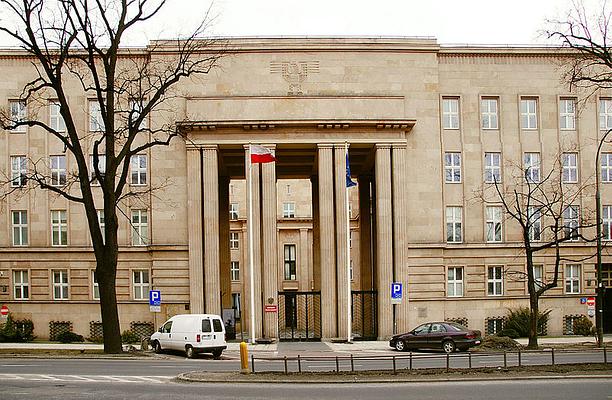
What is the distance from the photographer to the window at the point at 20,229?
50.1 meters

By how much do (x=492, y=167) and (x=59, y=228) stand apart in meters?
25.3

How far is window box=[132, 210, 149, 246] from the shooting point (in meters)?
49.6

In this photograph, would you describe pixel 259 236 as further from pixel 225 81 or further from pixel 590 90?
pixel 590 90

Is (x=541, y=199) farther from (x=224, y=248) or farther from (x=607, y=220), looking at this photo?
(x=224, y=248)

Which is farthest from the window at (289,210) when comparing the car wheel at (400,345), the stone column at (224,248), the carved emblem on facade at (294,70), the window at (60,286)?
the car wheel at (400,345)

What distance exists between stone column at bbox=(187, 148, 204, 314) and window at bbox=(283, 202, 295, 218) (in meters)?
35.3

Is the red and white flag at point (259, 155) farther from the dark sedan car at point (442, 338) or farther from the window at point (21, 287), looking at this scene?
the window at point (21, 287)

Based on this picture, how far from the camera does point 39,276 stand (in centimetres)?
4962

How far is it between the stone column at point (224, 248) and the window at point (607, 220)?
23368mm

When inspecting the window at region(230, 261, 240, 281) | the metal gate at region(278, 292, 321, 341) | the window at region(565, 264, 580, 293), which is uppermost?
the window at region(565, 264, 580, 293)

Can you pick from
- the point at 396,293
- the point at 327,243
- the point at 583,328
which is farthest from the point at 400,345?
the point at 583,328

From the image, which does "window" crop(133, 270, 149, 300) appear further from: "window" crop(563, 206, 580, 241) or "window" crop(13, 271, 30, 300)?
"window" crop(563, 206, 580, 241)

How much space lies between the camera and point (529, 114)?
166 ft

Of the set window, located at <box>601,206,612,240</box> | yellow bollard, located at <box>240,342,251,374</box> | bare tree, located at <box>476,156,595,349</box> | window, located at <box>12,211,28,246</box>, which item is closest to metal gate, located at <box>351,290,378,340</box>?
bare tree, located at <box>476,156,595,349</box>
